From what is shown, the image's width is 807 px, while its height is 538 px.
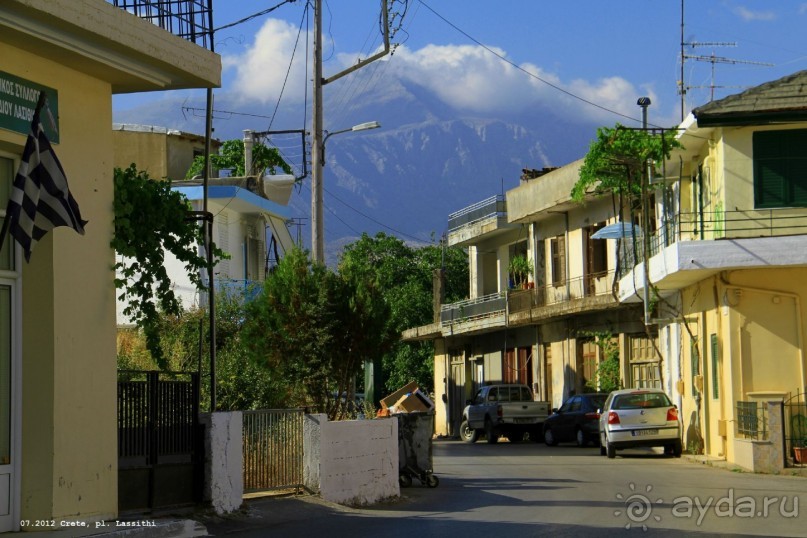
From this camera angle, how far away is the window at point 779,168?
26359mm

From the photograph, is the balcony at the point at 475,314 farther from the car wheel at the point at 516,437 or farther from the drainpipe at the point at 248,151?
the drainpipe at the point at 248,151

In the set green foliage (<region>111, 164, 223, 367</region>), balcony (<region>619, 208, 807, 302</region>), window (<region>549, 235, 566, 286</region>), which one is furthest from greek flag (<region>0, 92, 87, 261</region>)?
window (<region>549, 235, 566, 286</region>)

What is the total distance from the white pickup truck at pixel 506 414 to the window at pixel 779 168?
1558cm

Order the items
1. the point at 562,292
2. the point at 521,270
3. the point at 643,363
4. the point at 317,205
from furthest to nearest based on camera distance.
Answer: the point at 521,270 → the point at 562,292 → the point at 643,363 → the point at 317,205

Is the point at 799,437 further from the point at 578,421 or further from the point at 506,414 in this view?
the point at 506,414

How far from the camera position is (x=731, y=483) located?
2083 cm

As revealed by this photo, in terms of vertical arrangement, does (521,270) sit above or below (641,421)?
above

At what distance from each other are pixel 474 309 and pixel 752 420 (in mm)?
26861

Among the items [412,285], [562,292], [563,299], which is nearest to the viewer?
[563,299]

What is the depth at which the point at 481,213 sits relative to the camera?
5362 centimetres

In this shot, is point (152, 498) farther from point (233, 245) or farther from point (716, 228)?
point (233, 245)

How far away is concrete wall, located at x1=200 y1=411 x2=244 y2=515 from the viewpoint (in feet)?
49.5

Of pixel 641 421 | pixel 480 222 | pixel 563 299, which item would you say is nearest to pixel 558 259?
pixel 563 299

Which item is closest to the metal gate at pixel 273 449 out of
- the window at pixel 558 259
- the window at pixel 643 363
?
A: the window at pixel 643 363
